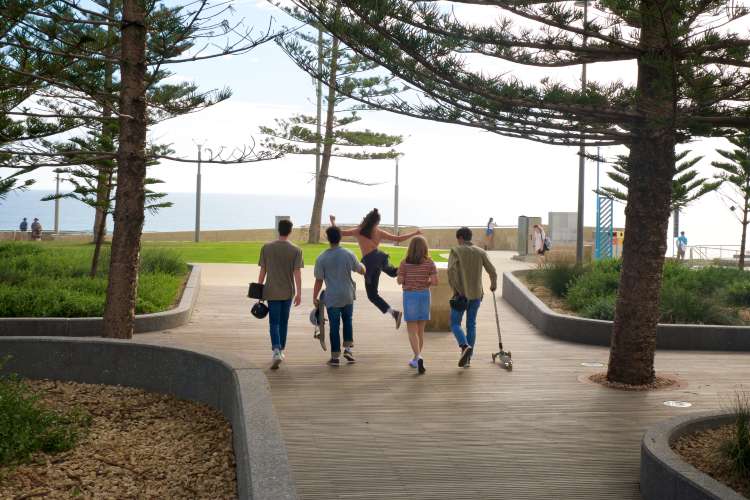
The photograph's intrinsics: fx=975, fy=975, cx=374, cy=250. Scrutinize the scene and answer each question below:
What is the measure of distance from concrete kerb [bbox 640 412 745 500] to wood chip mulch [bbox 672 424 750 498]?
0.06m

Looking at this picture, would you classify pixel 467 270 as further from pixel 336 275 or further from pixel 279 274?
pixel 279 274

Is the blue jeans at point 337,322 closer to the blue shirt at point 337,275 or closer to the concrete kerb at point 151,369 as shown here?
the blue shirt at point 337,275

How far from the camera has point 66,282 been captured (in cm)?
1647

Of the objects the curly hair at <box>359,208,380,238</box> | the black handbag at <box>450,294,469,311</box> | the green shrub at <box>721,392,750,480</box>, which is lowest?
the green shrub at <box>721,392,750,480</box>

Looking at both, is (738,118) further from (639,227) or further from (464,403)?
(464,403)

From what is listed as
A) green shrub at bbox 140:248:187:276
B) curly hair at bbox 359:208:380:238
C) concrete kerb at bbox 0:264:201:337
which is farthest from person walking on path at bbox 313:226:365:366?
green shrub at bbox 140:248:187:276

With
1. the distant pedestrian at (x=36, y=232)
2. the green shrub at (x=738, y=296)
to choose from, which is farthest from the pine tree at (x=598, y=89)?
the distant pedestrian at (x=36, y=232)

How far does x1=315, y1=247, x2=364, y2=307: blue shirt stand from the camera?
35.7 feet

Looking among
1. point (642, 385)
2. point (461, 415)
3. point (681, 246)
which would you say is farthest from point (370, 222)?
point (681, 246)

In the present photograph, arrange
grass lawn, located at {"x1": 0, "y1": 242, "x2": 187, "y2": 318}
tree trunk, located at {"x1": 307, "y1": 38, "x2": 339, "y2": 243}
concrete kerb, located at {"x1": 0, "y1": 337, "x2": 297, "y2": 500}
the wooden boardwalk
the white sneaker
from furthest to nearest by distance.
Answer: tree trunk, located at {"x1": 307, "y1": 38, "x2": 339, "y2": 243}
grass lawn, located at {"x1": 0, "y1": 242, "x2": 187, "y2": 318}
the white sneaker
concrete kerb, located at {"x1": 0, "y1": 337, "x2": 297, "y2": 500}
the wooden boardwalk

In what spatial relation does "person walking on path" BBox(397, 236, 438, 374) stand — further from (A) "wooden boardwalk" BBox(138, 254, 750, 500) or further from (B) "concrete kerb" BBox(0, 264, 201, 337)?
(B) "concrete kerb" BBox(0, 264, 201, 337)

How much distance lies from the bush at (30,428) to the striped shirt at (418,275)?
13.8 feet

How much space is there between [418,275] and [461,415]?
8.47 ft

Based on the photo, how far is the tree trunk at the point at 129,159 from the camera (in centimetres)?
1021
